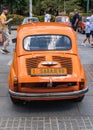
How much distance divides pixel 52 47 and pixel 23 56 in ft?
2.33

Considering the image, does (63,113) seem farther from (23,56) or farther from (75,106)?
(23,56)

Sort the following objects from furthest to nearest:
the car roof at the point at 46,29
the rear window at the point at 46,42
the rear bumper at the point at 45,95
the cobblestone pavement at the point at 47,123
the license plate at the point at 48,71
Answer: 1. the car roof at the point at 46,29
2. the rear window at the point at 46,42
3. the license plate at the point at 48,71
4. the rear bumper at the point at 45,95
5. the cobblestone pavement at the point at 47,123

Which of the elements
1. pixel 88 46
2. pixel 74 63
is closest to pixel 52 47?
pixel 74 63

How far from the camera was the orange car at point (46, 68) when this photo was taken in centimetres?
641

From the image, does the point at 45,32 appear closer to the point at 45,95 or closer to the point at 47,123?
the point at 45,95

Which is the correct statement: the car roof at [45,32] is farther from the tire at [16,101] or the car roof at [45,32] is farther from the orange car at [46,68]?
the tire at [16,101]

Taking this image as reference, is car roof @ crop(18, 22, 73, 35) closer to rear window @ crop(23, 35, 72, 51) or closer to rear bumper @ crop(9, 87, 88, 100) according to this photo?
rear window @ crop(23, 35, 72, 51)

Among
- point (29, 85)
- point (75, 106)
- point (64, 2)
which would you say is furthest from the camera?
point (64, 2)

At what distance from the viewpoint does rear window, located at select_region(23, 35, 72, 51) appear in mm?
7344

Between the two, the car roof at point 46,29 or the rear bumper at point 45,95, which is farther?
the car roof at point 46,29

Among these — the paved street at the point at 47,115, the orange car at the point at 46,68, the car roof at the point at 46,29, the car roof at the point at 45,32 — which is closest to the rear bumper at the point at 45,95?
the orange car at the point at 46,68

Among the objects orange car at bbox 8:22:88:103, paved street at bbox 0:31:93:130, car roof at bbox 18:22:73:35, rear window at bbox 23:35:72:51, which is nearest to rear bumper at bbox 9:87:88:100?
orange car at bbox 8:22:88:103

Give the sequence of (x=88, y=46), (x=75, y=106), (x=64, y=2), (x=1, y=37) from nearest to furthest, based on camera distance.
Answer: (x=75, y=106) → (x=1, y=37) → (x=88, y=46) → (x=64, y=2)

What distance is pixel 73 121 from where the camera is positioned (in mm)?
6113
